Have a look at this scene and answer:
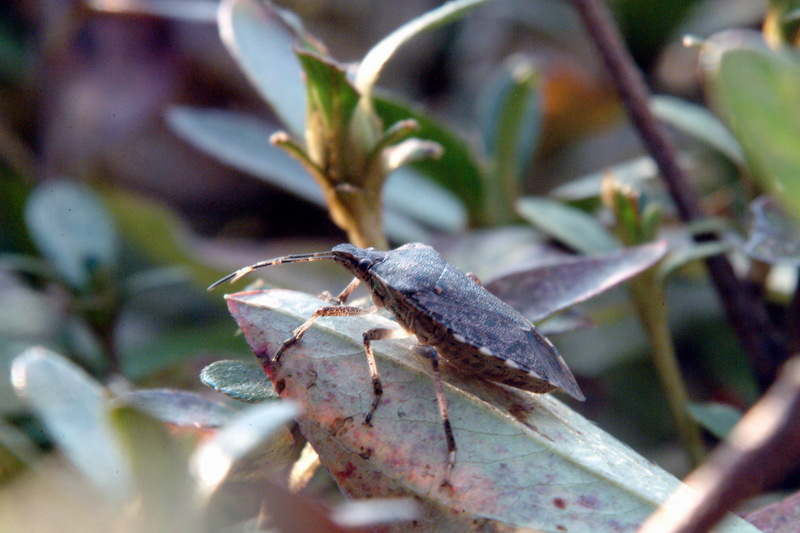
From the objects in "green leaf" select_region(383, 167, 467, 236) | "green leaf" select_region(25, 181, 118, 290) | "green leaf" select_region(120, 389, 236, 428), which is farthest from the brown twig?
"green leaf" select_region(25, 181, 118, 290)

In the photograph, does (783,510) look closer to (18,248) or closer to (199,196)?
(18,248)

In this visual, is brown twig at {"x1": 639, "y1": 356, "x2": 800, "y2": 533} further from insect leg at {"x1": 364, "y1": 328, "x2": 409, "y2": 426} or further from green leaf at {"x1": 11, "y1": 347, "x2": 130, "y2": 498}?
green leaf at {"x1": 11, "y1": 347, "x2": 130, "y2": 498}

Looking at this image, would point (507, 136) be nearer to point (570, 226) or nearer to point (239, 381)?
point (570, 226)

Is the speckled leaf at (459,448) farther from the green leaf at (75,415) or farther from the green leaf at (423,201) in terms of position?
the green leaf at (423,201)

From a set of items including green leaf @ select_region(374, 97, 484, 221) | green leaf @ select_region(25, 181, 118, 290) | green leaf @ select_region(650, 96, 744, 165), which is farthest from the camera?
green leaf @ select_region(374, 97, 484, 221)

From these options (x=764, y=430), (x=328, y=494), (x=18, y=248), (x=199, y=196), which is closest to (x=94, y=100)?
(x=199, y=196)

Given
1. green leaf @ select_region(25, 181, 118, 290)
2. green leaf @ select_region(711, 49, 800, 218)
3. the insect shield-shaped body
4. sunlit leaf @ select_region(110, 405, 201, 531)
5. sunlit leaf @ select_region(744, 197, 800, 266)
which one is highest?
green leaf @ select_region(711, 49, 800, 218)

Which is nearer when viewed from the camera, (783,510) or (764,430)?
(764,430)
